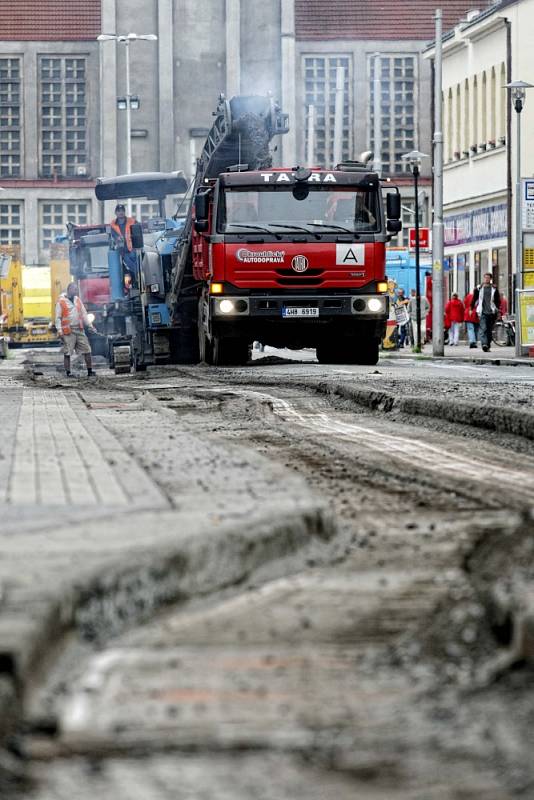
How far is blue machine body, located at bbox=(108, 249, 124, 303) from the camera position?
36.5 m

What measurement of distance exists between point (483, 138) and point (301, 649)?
2385 inches

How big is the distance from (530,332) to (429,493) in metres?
29.3

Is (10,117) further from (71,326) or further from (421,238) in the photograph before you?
(71,326)

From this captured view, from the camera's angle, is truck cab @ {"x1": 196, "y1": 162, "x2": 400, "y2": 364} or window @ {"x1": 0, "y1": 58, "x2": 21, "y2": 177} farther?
window @ {"x1": 0, "y1": 58, "x2": 21, "y2": 177}

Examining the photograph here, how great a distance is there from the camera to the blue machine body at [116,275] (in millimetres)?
36531

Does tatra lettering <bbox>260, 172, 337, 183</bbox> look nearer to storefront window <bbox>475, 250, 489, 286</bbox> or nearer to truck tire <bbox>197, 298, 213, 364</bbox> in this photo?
truck tire <bbox>197, 298, 213, 364</bbox>

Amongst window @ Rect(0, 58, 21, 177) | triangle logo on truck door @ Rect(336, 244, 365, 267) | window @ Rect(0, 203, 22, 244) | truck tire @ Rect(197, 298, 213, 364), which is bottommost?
truck tire @ Rect(197, 298, 213, 364)

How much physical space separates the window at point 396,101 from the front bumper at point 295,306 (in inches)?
2101

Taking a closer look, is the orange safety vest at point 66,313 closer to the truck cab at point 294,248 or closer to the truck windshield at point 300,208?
the truck cab at point 294,248

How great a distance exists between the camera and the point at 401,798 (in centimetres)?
369

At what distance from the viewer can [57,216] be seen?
82375 millimetres

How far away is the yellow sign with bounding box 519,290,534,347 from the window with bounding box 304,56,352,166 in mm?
43561

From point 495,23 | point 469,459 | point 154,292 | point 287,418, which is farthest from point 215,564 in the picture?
point 495,23

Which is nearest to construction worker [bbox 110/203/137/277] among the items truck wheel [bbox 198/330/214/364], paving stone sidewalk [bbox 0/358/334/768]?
truck wheel [bbox 198/330/214/364]
